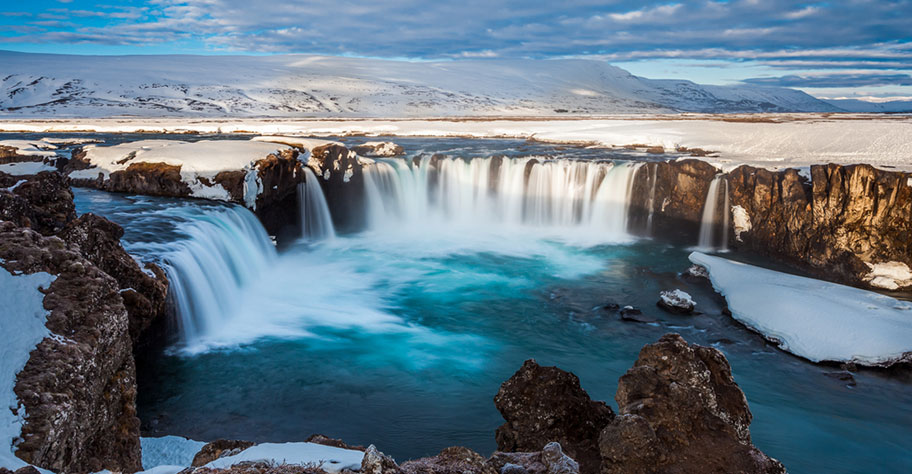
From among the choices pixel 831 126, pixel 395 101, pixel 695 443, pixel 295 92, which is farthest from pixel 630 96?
pixel 695 443

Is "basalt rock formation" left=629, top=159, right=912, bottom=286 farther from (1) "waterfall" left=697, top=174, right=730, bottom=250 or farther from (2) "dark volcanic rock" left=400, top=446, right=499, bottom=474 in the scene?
(2) "dark volcanic rock" left=400, top=446, right=499, bottom=474

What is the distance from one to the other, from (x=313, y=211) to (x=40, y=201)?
1328cm

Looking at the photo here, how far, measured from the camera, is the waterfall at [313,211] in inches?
765

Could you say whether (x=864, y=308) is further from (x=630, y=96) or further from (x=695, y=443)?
(x=630, y=96)

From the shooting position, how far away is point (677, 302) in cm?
1239

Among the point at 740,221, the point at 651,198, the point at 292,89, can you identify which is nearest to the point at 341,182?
the point at 651,198

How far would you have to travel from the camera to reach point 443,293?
46.8ft

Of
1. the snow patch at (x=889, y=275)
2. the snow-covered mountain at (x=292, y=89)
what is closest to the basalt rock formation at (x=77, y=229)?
the snow patch at (x=889, y=275)

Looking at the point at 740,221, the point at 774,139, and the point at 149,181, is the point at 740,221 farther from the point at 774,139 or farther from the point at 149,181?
the point at 149,181

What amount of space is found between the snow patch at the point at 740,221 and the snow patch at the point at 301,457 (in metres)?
16.5

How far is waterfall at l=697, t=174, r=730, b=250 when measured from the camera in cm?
1789

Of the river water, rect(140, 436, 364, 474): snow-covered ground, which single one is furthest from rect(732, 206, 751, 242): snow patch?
rect(140, 436, 364, 474): snow-covered ground

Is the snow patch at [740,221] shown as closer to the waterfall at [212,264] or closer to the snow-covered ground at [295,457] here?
the waterfall at [212,264]

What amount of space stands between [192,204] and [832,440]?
14185 mm
